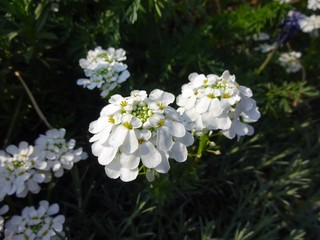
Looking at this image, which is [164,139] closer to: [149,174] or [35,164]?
[149,174]

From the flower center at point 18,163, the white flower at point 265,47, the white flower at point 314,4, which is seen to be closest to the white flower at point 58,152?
the flower center at point 18,163

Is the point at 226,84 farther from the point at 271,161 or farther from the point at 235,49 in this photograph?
the point at 235,49

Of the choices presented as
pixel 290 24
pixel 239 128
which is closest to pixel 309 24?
pixel 290 24

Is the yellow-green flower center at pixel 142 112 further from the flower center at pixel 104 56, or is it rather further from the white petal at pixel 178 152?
the flower center at pixel 104 56

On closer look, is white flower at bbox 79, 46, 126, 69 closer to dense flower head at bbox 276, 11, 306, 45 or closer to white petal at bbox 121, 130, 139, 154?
white petal at bbox 121, 130, 139, 154

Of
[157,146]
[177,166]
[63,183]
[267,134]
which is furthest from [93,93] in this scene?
[157,146]
